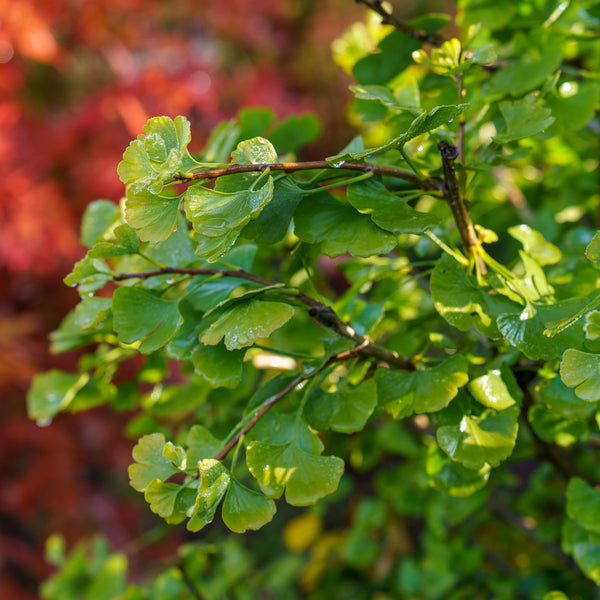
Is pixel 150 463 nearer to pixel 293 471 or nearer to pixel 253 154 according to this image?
pixel 293 471

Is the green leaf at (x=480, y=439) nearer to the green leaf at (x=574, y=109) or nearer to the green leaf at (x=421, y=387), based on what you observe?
the green leaf at (x=421, y=387)

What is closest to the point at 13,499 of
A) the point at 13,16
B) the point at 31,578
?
the point at 31,578

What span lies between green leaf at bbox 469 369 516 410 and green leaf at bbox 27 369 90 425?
382 millimetres

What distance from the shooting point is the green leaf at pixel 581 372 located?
32 centimetres

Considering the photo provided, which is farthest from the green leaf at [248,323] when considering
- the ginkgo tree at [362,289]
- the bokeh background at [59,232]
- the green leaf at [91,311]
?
the bokeh background at [59,232]

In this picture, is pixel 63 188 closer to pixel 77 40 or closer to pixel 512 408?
pixel 77 40

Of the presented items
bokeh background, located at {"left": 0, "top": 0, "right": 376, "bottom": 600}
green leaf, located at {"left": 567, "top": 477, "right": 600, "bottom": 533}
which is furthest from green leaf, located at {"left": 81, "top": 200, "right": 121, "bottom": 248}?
bokeh background, located at {"left": 0, "top": 0, "right": 376, "bottom": 600}

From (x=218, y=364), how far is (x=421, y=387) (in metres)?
0.14

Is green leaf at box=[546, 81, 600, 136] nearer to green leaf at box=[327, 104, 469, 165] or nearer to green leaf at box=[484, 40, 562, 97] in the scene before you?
green leaf at box=[484, 40, 562, 97]

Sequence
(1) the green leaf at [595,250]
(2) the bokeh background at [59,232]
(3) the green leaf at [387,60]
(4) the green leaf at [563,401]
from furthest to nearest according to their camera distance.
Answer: (2) the bokeh background at [59,232], (3) the green leaf at [387,60], (4) the green leaf at [563,401], (1) the green leaf at [595,250]

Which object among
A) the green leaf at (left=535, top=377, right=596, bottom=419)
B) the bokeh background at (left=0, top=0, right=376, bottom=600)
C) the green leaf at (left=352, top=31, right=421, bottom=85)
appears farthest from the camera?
the bokeh background at (left=0, top=0, right=376, bottom=600)

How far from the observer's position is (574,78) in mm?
650

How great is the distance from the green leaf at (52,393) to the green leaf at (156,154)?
0.31m

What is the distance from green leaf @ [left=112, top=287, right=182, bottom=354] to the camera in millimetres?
402
